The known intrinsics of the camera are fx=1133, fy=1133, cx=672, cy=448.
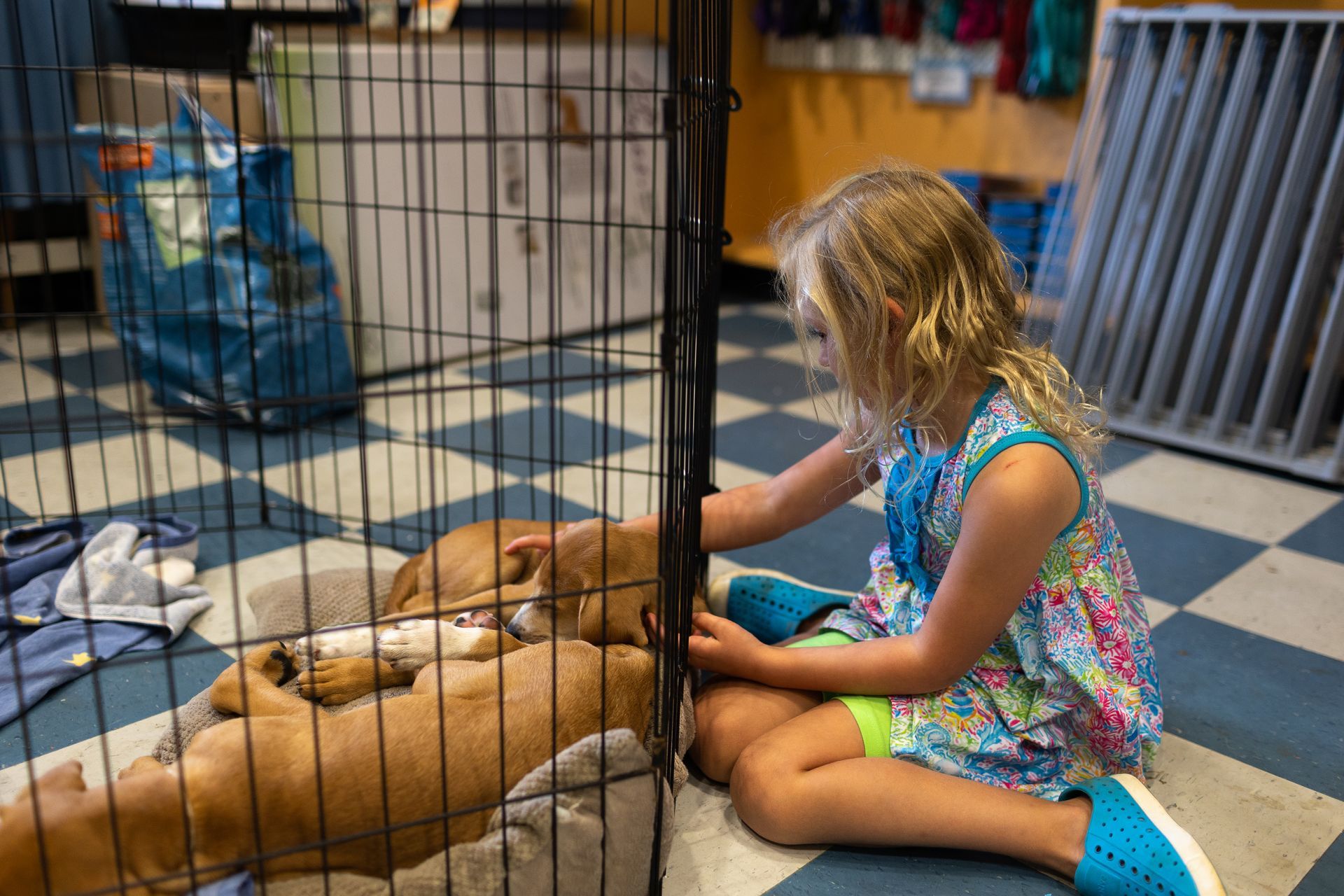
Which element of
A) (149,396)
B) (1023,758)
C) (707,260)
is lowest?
(149,396)

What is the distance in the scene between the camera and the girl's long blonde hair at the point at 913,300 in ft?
4.64

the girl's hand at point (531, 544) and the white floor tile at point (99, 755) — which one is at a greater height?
the girl's hand at point (531, 544)

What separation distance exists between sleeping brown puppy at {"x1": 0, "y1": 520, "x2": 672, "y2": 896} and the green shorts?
0.31 m

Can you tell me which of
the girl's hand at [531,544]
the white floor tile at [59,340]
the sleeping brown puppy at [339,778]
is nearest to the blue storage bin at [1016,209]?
the girl's hand at [531,544]

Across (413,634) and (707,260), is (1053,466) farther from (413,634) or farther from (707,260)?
(413,634)

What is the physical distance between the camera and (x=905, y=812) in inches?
55.8

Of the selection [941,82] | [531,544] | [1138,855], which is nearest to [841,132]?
[941,82]

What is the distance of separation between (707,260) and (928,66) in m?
3.11

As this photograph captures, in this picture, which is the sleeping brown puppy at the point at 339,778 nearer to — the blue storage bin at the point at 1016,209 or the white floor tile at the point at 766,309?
the blue storage bin at the point at 1016,209

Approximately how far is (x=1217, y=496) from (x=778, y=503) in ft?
4.78

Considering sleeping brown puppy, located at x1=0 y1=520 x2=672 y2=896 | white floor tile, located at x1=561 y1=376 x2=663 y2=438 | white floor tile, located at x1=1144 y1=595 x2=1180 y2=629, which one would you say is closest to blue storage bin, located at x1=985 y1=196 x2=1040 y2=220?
white floor tile, located at x1=561 y1=376 x2=663 y2=438

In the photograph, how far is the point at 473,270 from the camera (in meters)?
3.54

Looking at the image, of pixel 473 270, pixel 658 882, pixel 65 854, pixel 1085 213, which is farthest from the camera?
pixel 473 270

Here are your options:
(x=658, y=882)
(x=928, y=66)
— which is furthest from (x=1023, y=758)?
(x=928, y=66)
